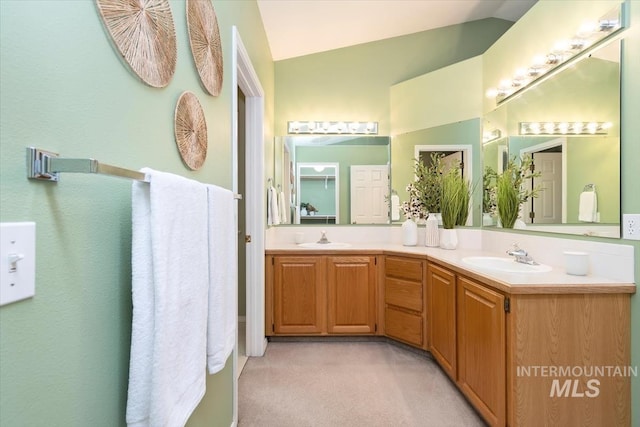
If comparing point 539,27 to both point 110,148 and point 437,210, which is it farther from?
point 110,148

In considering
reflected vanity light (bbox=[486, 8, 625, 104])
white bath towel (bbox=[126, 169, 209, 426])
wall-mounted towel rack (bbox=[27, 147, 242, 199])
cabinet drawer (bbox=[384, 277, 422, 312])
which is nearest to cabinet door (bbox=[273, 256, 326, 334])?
cabinet drawer (bbox=[384, 277, 422, 312])

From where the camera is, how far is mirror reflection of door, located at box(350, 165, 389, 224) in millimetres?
3291

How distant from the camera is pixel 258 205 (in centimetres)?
258

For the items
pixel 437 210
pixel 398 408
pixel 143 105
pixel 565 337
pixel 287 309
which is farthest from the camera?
pixel 437 210

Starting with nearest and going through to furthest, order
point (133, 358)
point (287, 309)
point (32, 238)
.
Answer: point (32, 238)
point (133, 358)
point (287, 309)

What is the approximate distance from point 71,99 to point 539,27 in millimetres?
2720

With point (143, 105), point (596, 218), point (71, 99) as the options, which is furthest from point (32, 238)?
point (596, 218)

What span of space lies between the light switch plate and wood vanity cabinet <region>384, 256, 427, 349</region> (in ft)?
7.88

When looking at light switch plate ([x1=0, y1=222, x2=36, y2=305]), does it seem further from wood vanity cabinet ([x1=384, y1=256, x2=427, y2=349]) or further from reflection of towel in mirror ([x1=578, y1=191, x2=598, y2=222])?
wood vanity cabinet ([x1=384, y1=256, x2=427, y2=349])

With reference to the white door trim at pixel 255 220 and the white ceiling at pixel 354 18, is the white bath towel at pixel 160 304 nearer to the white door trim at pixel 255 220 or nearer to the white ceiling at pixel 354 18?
the white door trim at pixel 255 220

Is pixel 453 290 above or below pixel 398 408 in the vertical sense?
above

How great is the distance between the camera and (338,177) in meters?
3.30

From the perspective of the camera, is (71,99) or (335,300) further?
(335,300)

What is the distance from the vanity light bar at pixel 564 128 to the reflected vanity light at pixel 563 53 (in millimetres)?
318
